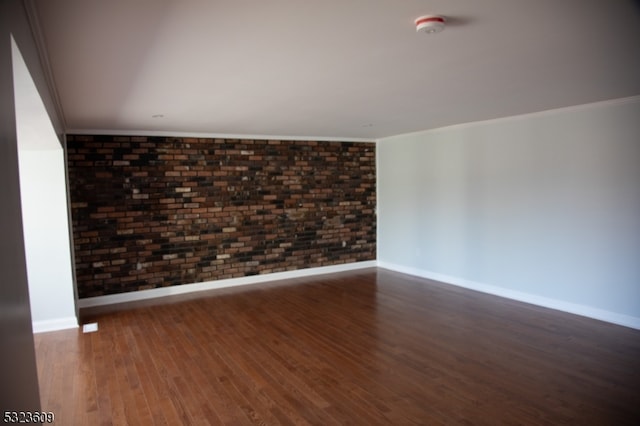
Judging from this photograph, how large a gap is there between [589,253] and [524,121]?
171 centimetres

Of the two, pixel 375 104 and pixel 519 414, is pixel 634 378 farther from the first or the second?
pixel 375 104

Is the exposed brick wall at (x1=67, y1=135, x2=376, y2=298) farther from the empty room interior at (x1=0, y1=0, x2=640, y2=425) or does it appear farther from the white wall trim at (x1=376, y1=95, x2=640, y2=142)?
the white wall trim at (x1=376, y1=95, x2=640, y2=142)

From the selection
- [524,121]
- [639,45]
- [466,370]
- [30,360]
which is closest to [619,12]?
[639,45]

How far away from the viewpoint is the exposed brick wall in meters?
5.40

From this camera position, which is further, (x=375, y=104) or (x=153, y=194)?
(x=153, y=194)

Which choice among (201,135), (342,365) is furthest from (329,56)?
(201,135)

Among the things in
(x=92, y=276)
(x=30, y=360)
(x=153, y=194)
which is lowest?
(x=92, y=276)

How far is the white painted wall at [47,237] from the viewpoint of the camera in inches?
176

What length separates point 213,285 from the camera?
6148mm

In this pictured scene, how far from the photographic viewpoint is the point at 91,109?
396 centimetres

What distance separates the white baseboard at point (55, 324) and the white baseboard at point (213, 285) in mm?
767

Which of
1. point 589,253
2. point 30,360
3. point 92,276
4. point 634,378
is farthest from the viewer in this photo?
point 92,276

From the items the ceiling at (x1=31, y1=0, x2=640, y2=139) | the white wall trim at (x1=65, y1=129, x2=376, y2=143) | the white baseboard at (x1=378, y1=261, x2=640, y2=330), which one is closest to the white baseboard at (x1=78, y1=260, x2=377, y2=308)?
Result: the white baseboard at (x1=378, y1=261, x2=640, y2=330)

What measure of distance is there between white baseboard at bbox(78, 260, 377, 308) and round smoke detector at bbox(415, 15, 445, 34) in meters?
5.02
